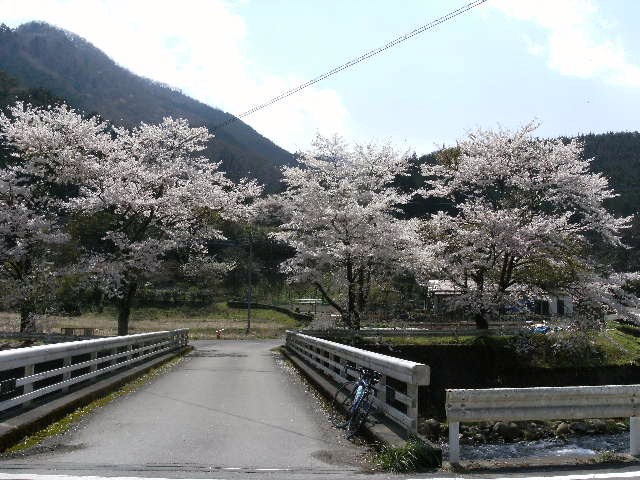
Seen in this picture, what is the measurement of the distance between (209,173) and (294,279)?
8.51 meters

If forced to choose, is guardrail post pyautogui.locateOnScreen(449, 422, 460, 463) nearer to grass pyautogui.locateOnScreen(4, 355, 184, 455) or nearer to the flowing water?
grass pyautogui.locateOnScreen(4, 355, 184, 455)

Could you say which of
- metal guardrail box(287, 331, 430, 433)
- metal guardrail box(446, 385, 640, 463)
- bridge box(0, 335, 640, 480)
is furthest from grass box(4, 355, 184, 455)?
metal guardrail box(446, 385, 640, 463)

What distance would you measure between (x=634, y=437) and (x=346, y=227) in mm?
21463

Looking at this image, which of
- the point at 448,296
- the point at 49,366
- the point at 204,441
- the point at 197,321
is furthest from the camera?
the point at 197,321

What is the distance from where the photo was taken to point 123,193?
26.5 meters

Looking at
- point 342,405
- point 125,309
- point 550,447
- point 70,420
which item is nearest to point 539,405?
point 342,405

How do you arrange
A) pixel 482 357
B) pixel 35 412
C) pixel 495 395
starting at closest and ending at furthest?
pixel 495 395 < pixel 35 412 < pixel 482 357

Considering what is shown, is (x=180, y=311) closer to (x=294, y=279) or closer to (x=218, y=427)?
(x=294, y=279)

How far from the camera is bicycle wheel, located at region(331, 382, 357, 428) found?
922 centimetres

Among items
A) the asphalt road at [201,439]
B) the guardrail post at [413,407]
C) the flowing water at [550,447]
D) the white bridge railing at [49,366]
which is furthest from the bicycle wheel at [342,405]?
the flowing water at [550,447]

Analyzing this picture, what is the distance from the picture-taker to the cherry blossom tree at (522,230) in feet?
86.1

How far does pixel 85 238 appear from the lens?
3159 cm

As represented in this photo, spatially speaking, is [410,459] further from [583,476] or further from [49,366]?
[49,366]

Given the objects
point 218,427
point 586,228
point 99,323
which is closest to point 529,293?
point 586,228
